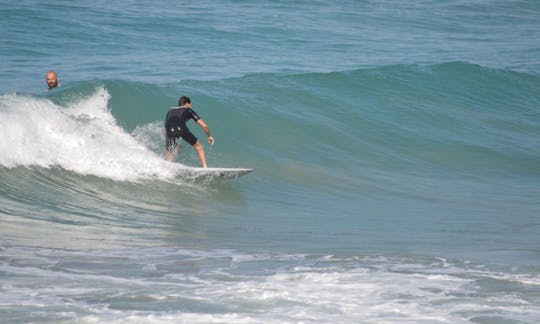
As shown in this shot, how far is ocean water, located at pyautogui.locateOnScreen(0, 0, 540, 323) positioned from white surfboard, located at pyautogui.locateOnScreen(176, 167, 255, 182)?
3.3 inches

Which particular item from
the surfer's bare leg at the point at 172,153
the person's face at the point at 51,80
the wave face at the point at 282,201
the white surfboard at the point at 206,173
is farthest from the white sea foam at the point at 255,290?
the person's face at the point at 51,80

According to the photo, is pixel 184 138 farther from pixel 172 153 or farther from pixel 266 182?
pixel 266 182

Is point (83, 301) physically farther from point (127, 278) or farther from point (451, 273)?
point (451, 273)

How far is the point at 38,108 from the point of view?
1138 cm

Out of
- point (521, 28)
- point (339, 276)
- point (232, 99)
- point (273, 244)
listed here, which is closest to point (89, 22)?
point (232, 99)

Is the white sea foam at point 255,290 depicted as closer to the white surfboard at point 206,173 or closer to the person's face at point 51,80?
the white surfboard at point 206,173

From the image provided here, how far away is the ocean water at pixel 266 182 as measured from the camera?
5.38 metres

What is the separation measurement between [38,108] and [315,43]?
1578 cm

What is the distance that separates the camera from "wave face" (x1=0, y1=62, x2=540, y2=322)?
211 inches

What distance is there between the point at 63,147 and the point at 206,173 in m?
2.34

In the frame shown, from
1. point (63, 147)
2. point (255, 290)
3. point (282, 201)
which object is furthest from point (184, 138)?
point (255, 290)

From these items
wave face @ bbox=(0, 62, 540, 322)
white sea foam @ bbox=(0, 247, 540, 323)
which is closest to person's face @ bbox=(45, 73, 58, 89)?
wave face @ bbox=(0, 62, 540, 322)

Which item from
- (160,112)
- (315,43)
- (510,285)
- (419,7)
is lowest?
(510,285)

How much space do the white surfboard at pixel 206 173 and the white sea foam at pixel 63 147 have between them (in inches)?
6.0
